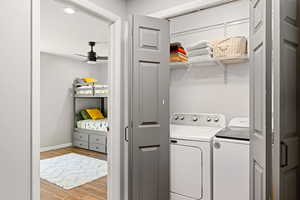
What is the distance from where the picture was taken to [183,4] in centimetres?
186

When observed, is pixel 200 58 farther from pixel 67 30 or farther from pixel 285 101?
pixel 67 30

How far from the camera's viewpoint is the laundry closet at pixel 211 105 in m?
1.77

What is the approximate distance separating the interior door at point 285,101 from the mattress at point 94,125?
4065mm

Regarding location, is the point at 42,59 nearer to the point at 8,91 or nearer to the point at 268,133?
the point at 8,91

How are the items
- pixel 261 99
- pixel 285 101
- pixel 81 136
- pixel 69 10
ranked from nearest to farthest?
pixel 285 101
pixel 261 99
pixel 69 10
pixel 81 136

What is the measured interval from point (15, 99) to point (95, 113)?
4.42 meters

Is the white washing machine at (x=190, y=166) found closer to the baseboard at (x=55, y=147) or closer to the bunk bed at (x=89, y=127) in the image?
the bunk bed at (x=89, y=127)

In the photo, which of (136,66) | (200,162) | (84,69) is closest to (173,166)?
(200,162)

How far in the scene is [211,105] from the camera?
2.76 m

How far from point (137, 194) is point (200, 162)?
0.69 meters

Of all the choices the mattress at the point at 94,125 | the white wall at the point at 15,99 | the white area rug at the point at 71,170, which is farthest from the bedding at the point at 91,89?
the white wall at the point at 15,99

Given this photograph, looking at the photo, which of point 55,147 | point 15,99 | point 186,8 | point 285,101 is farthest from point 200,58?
point 55,147

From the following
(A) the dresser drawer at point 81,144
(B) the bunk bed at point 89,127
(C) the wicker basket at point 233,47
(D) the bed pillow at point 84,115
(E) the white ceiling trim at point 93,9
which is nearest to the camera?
(E) the white ceiling trim at point 93,9

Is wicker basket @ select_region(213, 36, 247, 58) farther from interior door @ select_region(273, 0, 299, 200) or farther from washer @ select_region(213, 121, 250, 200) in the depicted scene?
interior door @ select_region(273, 0, 299, 200)
